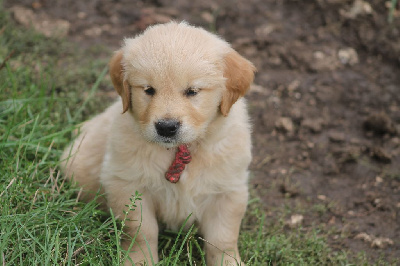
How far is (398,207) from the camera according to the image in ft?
12.8

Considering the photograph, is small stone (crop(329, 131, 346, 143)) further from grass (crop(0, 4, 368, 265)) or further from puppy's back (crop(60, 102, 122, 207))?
puppy's back (crop(60, 102, 122, 207))

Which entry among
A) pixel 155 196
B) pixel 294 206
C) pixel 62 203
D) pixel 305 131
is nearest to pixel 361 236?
pixel 294 206

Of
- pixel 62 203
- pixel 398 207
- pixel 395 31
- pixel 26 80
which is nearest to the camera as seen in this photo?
pixel 62 203

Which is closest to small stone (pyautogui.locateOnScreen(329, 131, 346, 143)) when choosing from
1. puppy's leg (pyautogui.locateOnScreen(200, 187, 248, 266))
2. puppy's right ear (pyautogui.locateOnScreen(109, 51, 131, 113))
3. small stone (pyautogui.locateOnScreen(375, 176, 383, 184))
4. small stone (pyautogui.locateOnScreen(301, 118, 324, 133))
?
small stone (pyautogui.locateOnScreen(301, 118, 324, 133))

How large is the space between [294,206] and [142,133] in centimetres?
160

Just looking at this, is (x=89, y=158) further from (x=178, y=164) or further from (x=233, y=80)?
(x=233, y=80)

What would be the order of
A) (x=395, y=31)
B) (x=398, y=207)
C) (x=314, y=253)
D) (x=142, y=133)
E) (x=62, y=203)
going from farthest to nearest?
(x=395, y=31), (x=398, y=207), (x=314, y=253), (x=62, y=203), (x=142, y=133)

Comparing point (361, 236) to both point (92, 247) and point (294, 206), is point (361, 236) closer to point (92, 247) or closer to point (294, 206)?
point (294, 206)

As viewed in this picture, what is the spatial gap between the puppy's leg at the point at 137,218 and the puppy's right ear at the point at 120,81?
0.50m

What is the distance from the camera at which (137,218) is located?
3.11 m

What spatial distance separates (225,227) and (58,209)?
1011mm

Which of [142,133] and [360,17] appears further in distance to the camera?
[360,17]

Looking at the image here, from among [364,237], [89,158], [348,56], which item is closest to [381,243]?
[364,237]

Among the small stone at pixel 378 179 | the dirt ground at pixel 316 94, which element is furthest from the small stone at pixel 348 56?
the small stone at pixel 378 179
